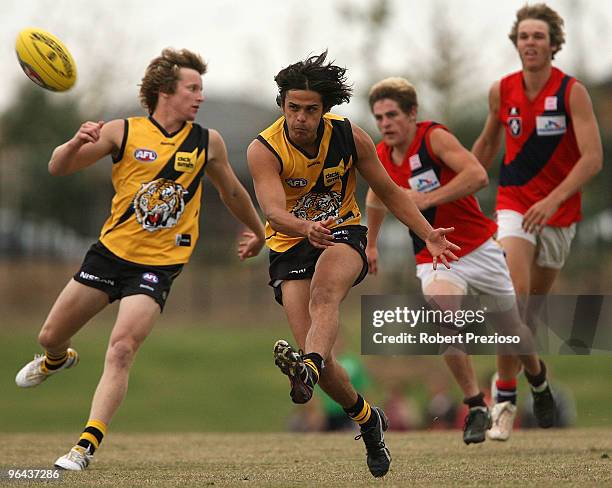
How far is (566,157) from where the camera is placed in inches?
329

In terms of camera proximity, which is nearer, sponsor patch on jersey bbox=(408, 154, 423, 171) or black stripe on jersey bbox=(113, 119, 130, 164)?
black stripe on jersey bbox=(113, 119, 130, 164)

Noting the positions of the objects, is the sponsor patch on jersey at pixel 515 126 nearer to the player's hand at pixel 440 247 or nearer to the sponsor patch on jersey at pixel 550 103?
the sponsor patch on jersey at pixel 550 103

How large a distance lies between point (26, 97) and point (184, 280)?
41.1 feet

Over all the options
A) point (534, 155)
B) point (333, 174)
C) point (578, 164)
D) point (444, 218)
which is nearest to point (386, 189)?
point (333, 174)

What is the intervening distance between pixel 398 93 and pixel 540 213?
134 centimetres

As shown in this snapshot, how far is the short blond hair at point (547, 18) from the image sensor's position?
827 cm

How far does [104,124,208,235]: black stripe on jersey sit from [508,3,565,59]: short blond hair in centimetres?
256

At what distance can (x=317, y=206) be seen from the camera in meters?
6.54

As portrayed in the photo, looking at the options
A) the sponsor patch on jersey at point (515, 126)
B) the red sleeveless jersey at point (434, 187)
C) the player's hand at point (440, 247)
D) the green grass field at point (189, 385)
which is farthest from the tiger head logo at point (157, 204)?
the green grass field at point (189, 385)

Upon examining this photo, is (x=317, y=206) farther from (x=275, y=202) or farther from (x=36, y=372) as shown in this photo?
(x=36, y=372)

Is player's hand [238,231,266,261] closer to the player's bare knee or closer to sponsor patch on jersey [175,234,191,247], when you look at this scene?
sponsor patch on jersey [175,234,191,247]

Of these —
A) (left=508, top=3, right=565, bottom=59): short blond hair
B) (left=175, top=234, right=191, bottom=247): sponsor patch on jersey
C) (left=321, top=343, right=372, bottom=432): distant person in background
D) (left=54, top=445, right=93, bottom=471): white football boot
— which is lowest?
(left=321, top=343, right=372, bottom=432): distant person in background

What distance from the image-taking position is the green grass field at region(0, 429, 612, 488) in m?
6.00

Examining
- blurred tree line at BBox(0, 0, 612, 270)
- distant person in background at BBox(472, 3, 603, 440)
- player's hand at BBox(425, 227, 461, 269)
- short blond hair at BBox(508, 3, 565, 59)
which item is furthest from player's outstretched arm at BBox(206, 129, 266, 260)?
blurred tree line at BBox(0, 0, 612, 270)
